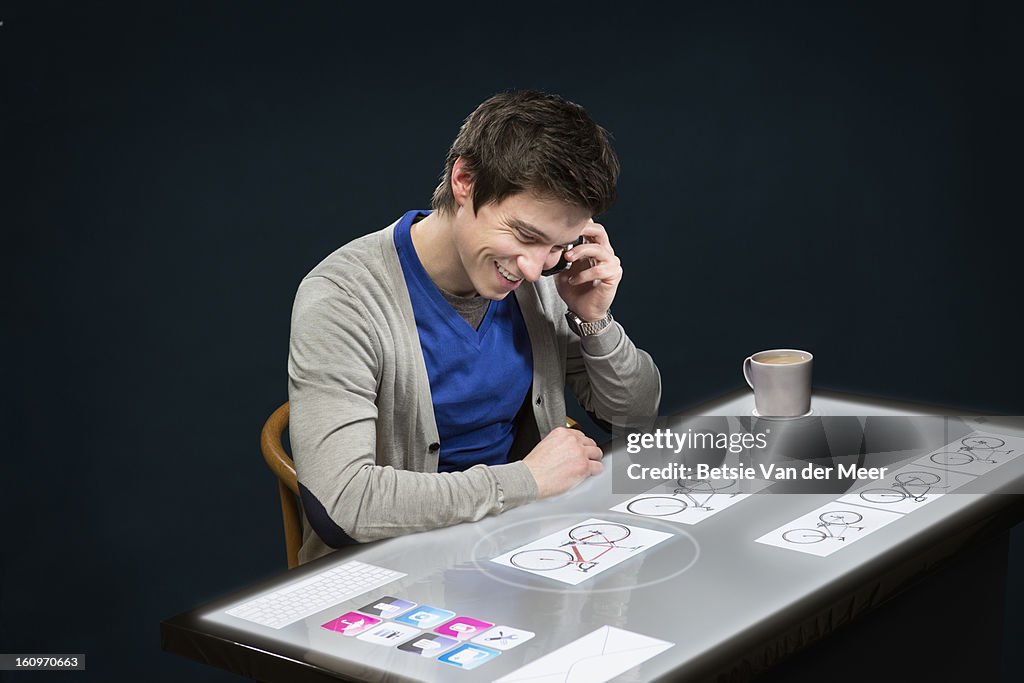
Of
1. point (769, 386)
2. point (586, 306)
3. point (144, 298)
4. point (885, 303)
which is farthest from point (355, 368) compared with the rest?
point (885, 303)

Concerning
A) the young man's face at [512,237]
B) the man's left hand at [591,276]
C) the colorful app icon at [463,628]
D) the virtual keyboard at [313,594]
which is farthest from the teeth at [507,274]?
the colorful app icon at [463,628]

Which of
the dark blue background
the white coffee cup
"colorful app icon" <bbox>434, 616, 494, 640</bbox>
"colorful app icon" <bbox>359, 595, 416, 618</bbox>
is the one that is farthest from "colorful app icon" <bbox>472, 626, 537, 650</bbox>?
the dark blue background

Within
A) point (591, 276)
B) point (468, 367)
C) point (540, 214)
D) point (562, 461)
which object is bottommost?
point (562, 461)

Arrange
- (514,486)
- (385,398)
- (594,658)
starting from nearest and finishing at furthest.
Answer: (594,658) → (514,486) → (385,398)

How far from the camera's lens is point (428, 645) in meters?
1.48

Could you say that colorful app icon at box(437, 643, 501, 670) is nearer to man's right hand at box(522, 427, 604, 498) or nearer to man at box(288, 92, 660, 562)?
man at box(288, 92, 660, 562)

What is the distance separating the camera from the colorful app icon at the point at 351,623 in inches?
60.0

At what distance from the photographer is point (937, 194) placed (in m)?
3.54

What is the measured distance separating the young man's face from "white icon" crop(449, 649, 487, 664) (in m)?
0.72

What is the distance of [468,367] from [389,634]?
0.77 metres

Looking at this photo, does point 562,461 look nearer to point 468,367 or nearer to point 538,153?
point 468,367

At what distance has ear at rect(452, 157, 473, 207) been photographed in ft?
6.66

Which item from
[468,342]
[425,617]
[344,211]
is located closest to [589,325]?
[468,342]

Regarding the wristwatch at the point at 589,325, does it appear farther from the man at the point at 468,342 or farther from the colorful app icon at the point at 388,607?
the colorful app icon at the point at 388,607
